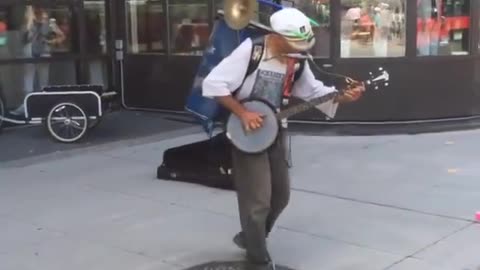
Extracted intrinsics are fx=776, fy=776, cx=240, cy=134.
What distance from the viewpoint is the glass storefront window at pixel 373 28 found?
9.80 meters

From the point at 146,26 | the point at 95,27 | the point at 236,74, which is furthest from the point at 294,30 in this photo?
the point at 95,27

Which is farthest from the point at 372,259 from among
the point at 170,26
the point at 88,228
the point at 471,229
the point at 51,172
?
the point at 170,26

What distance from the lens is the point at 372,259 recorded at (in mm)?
5164

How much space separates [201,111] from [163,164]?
89cm

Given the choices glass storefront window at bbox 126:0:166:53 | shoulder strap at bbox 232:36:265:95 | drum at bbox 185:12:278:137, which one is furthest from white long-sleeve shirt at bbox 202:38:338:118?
A: glass storefront window at bbox 126:0:166:53

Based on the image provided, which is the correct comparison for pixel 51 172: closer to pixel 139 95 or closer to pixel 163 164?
pixel 163 164

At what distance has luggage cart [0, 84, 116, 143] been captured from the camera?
8.91m

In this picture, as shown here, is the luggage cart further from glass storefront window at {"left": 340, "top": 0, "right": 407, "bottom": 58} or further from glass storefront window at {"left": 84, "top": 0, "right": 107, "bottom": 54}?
glass storefront window at {"left": 340, "top": 0, "right": 407, "bottom": 58}

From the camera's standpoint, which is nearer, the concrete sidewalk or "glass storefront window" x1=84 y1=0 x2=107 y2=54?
the concrete sidewalk

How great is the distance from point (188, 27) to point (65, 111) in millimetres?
2750

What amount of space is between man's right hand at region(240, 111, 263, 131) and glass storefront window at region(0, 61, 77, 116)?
6.12m

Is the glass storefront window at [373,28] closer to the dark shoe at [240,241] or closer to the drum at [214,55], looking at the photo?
the drum at [214,55]

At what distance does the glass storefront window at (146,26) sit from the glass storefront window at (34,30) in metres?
0.95

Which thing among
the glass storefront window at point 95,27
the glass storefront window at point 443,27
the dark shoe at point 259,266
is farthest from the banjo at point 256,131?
the glass storefront window at point 95,27
